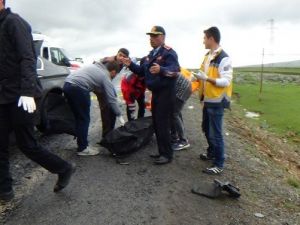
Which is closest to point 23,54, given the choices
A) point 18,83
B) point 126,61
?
point 18,83

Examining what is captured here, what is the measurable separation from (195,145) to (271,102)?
17920 millimetres

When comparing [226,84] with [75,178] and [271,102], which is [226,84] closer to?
[75,178]

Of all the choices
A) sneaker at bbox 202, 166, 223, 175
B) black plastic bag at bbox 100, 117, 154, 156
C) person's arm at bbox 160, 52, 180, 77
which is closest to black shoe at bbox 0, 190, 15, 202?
black plastic bag at bbox 100, 117, 154, 156

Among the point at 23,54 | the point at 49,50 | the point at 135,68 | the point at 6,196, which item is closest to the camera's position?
the point at 23,54

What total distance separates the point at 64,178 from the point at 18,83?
4.24 ft

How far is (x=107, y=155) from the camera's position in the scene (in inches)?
297

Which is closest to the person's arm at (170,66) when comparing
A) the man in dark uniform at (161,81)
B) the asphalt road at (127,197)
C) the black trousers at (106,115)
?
the man in dark uniform at (161,81)

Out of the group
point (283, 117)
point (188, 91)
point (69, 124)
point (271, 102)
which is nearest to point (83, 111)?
point (69, 124)

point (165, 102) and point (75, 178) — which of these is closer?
point (75, 178)

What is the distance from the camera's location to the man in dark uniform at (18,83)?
4.76 meters

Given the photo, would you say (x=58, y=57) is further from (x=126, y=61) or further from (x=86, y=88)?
(x=86, y=88)

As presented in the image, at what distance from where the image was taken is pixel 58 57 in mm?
19859

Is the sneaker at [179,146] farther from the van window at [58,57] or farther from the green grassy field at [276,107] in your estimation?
the van window at [58,57]

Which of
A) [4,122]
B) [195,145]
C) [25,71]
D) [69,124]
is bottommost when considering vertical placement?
[195,145]
